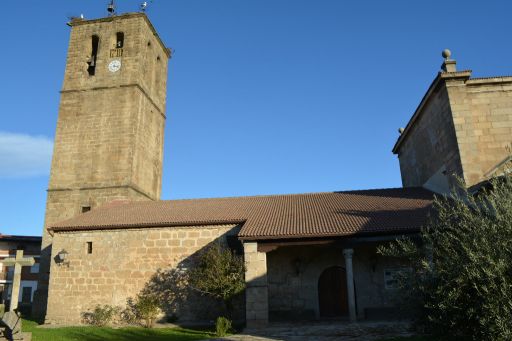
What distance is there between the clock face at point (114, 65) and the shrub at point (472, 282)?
63.6ft

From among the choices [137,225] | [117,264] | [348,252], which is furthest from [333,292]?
[117,264]

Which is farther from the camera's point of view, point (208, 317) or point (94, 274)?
point (94, 274)

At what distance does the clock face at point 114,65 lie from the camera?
2273cm

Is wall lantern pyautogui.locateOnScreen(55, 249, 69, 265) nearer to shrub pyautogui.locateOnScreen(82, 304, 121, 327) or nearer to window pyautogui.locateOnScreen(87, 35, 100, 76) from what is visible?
shrub pyautogui.locateOnScreen(82, 304, 121, 327)

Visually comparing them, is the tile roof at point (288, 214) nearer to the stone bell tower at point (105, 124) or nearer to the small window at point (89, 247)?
the small window at point (89, 247)

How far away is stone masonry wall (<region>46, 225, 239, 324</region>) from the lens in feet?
47.9

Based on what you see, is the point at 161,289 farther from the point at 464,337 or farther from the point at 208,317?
the point at 464,337

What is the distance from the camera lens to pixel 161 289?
14406 millimetres

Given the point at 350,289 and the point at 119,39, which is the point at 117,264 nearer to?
the point at 350,289

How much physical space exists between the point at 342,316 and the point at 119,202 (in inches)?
445

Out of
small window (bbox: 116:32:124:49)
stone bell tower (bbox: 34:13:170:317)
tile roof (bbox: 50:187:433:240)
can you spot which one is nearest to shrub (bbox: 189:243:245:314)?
tile roof (bbox: 50:187:433:240)

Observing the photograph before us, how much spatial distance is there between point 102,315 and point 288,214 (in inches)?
276

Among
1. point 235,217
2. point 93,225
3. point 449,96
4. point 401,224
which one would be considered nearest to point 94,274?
point 93,225

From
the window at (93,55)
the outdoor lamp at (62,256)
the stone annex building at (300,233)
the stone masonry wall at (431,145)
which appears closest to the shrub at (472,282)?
the stone annex building at (300,233)
